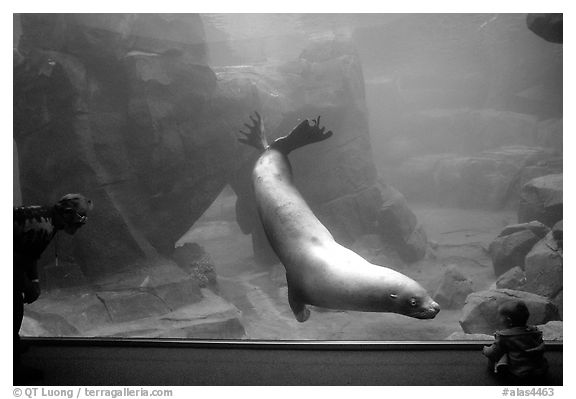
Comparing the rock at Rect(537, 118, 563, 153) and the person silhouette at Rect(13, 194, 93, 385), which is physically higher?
the rock at Rect(537, 118, 563, 153)

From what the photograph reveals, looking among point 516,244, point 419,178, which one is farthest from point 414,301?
point 419,178

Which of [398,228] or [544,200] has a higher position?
[544,200]

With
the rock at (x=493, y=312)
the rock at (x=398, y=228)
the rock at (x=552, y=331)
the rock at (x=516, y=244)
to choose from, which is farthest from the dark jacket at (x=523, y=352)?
the rock at (x=398, y=228)

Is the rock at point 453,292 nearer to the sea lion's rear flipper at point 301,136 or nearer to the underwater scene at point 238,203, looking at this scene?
the underwater scene at point 238,203

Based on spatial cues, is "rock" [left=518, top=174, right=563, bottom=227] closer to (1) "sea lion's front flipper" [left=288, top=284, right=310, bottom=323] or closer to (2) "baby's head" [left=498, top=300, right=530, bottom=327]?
(2) "baby's head" [left=498, top=300, right=530, bottom=327]

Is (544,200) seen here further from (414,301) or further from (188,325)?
(414,301)

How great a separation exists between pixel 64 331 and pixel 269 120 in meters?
6.57

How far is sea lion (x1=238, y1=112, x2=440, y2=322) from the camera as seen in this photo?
81.4 inches

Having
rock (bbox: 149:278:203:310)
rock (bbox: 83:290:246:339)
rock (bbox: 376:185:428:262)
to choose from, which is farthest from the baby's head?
rock (bbox: 376:185:428:262)

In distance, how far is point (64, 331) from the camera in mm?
6891

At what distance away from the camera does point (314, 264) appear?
2.33 meters

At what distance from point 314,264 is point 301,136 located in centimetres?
111

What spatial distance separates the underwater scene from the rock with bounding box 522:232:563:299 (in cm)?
4

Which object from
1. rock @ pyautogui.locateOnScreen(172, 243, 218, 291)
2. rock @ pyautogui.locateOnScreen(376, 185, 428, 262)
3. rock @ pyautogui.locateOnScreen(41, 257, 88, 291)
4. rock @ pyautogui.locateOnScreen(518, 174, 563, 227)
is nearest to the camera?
rock @ pyautogui.locateOnScreen(41, 257, 88, 291)
